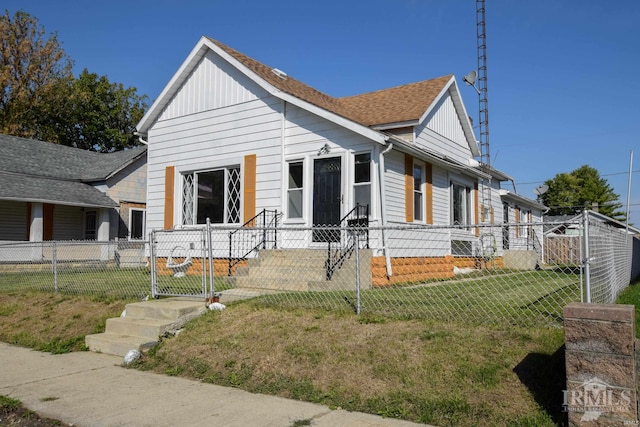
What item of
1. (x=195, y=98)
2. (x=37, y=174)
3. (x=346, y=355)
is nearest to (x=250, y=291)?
(x=346, y=355)

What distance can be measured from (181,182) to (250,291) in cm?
646

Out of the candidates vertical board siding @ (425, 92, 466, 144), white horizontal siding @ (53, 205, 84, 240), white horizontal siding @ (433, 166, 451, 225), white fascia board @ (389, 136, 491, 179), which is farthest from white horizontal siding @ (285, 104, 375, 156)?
white horizontal siding @ (53, 205, 84, 240)

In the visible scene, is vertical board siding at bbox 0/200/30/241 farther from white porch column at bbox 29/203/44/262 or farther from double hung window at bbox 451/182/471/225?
double hung window at bbox 451/182/471/225

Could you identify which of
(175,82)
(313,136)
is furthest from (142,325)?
(175,82)

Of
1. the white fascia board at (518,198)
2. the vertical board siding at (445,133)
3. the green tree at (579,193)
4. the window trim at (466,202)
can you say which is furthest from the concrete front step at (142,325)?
the green tree at (579,193)

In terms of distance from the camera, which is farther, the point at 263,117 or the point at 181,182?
the point at 181,182

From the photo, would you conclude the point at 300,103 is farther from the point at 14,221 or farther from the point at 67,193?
the point at 14,221

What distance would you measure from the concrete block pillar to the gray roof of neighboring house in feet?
61.7

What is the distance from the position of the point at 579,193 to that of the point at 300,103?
51.6 m

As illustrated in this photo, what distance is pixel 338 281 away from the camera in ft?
31.9

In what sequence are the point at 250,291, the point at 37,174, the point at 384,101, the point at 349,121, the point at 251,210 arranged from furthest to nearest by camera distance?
the point at 37,174, the point at 384,101, the point at 251,210, the point at 349,121, the point at 250,291

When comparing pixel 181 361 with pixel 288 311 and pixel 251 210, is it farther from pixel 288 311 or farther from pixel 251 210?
pixel 251 210

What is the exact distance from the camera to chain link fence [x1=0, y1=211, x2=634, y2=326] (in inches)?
258

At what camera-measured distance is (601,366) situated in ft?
12.6
